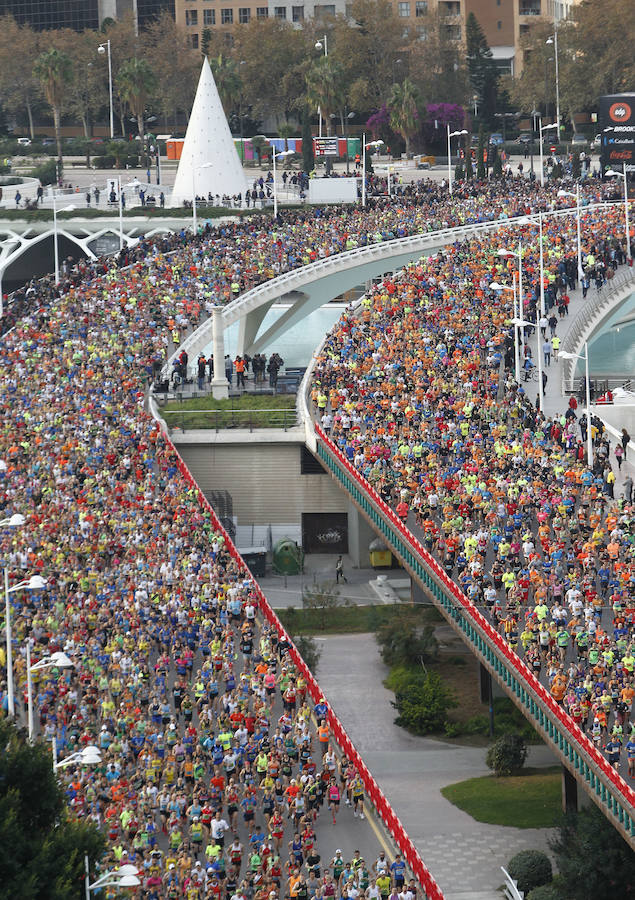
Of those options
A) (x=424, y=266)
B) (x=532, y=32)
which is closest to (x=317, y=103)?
(x=532, y=32)

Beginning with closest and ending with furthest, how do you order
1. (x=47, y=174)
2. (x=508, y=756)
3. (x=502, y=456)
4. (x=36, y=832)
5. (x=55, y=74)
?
1. (x=36, y=832)
2. (x=508, y=756)
3. (x=502, y=456)
4. (x=47, y=174)
5. (x=55, y=74)

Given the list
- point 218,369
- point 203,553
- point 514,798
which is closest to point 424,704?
point 514,798

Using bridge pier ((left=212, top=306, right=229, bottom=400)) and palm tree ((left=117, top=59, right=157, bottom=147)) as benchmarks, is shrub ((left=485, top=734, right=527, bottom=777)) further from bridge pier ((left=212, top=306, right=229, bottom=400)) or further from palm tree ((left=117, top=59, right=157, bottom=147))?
palm tree ((left=117, top=59, right=157, bottom=147))

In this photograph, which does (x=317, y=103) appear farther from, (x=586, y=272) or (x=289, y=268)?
(x=586, y=272)

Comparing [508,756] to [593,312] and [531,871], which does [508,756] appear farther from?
[593,312]

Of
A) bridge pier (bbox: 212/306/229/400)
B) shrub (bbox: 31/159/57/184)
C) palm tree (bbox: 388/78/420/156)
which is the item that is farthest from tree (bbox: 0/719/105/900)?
palm tree (bbox: 388/78/420/156)

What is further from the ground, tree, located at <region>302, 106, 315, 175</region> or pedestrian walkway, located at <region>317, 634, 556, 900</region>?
tree, located at <region>302, 106, 315, 175</region>
